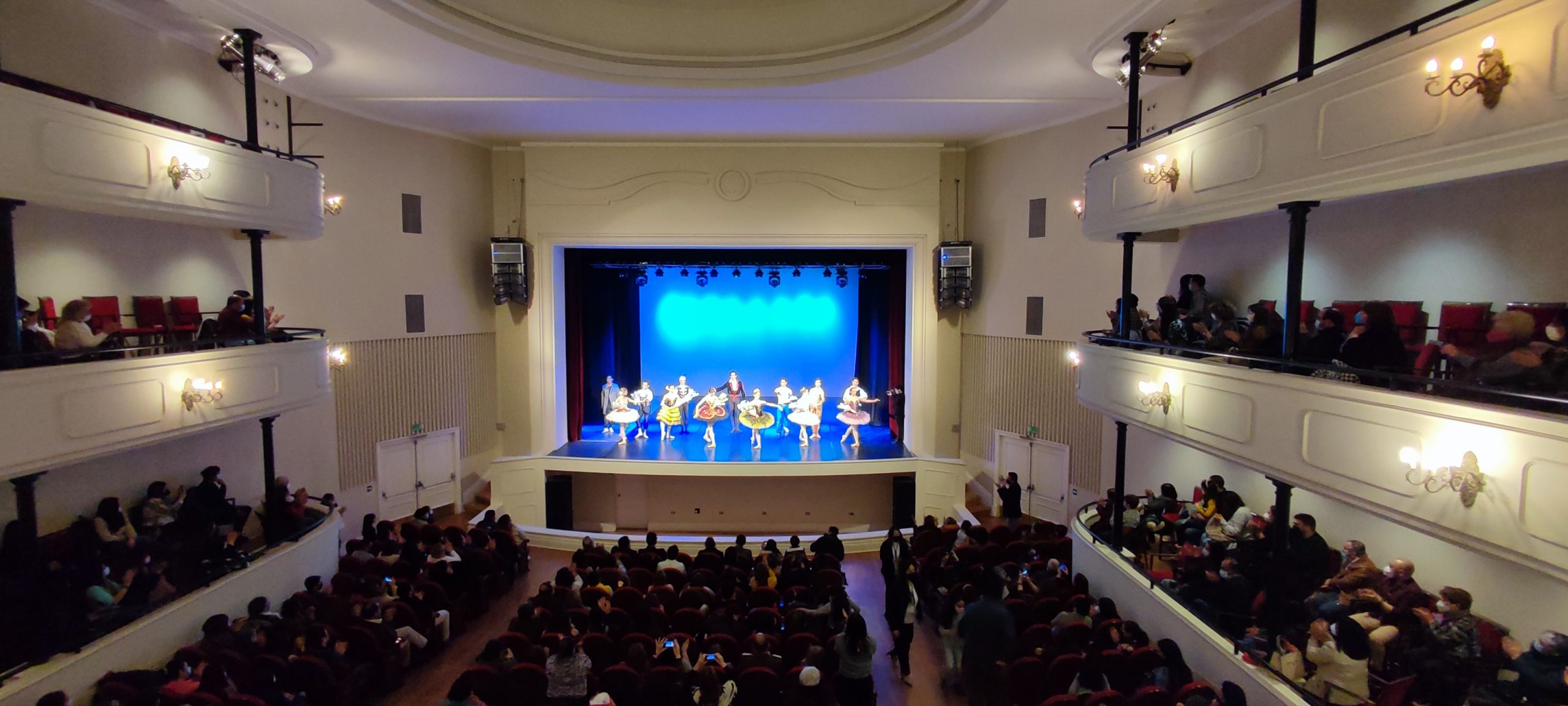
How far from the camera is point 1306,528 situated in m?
6.27

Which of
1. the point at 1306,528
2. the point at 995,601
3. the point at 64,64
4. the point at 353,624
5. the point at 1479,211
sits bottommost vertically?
the point at 353,624

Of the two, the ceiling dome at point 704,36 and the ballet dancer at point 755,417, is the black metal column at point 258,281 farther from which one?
the ballet dancer at point 755,417

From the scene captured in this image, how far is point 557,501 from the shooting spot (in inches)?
534

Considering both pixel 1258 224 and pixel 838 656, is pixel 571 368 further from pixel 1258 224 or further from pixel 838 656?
pixel 1258 224

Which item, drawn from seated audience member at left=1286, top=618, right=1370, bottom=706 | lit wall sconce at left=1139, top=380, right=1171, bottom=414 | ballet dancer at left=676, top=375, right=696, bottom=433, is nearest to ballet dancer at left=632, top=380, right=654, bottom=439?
ballet dancer at left=676, top=375, right=696, bottom=433

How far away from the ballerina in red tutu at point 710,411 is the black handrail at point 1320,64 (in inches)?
351

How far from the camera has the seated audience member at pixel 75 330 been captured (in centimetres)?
604

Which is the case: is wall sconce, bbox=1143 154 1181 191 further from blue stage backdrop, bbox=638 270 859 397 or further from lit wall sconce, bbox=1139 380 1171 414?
blue stage backdrop, bbox=638 270 859 397

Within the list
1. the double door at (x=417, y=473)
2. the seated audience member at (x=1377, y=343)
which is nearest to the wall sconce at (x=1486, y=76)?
the seated audience member at (x=1377, y=343)

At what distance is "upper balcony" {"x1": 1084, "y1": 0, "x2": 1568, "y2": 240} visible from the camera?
3.79 metres

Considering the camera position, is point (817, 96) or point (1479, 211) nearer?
point (1479, 211)

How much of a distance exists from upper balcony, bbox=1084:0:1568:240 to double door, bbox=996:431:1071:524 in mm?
5873

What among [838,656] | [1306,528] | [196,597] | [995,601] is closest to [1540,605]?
[1306,528]

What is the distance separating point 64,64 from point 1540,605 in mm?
14731
